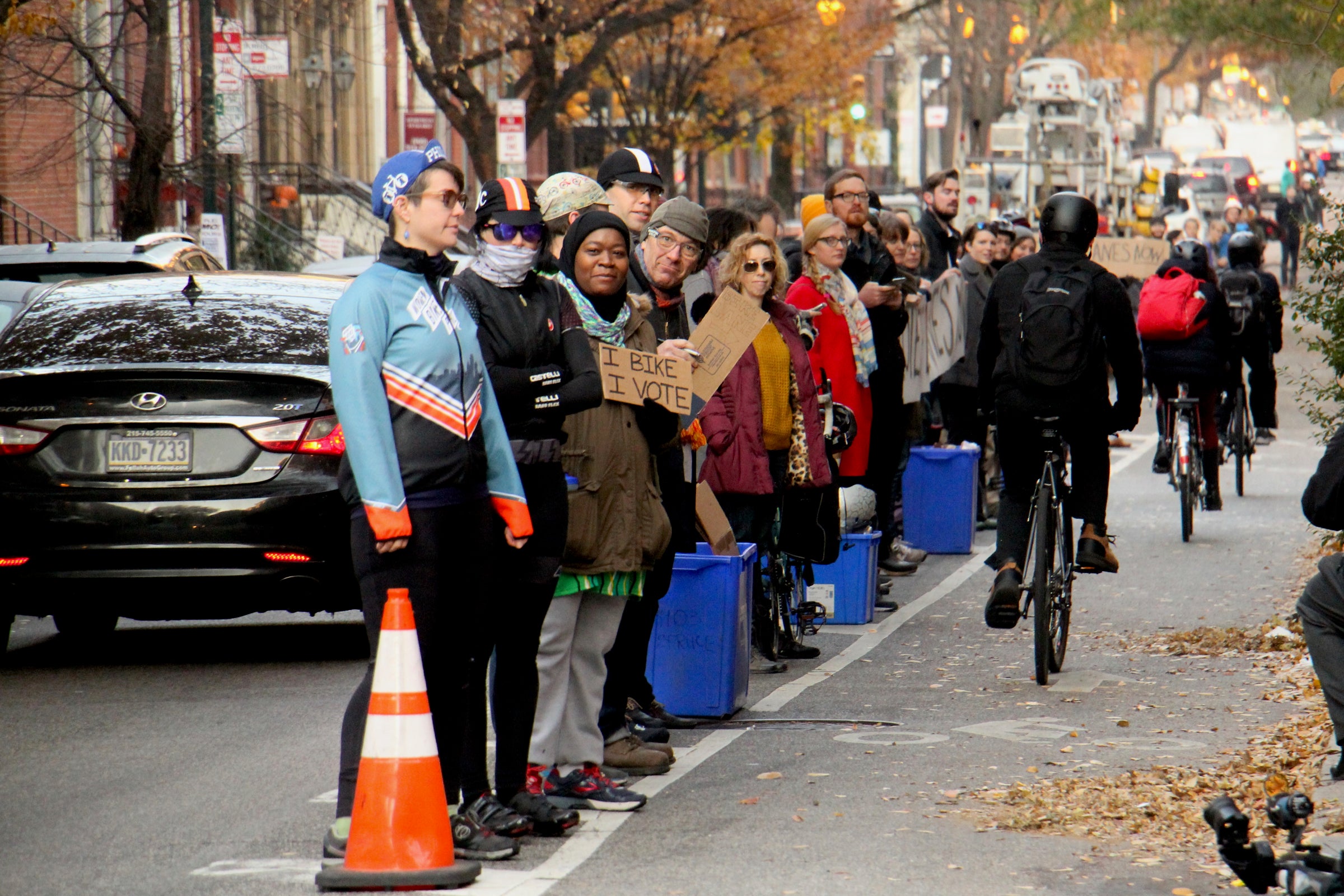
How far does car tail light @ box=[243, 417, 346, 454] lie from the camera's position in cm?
863

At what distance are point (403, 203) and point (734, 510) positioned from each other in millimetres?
3315

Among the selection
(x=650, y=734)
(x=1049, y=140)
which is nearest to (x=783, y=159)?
(x=1049, y=140)

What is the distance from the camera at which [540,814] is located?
6160 millimetres

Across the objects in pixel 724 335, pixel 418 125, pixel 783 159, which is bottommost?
pixel 724 335

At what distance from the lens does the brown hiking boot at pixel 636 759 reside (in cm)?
704

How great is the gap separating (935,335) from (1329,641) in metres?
7.02

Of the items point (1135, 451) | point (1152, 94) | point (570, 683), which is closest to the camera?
point (570, 683)

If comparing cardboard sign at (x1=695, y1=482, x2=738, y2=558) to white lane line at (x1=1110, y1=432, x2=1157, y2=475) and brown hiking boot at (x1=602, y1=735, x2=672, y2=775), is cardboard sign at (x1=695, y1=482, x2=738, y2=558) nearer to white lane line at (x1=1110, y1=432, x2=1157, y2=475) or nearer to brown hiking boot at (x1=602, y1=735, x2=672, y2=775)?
brown hiking boot at (x1=602, y1=735, x2=672, y2=775)

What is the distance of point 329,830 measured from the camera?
578 cm

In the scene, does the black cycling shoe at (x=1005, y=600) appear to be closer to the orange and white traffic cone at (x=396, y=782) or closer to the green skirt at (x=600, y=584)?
the green skirt at (x=600, y=584)

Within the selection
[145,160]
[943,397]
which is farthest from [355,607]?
[145,160]

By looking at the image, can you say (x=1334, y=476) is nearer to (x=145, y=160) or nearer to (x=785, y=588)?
(x=785, y=588)

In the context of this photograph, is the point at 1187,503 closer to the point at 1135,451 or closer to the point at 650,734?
the point at 1135,451

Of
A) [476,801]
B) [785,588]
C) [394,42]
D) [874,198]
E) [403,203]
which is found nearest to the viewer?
[403,203]
